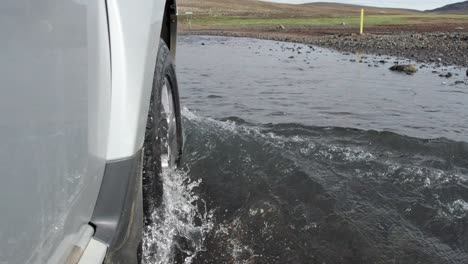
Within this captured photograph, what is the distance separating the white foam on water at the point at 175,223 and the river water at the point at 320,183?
12mm

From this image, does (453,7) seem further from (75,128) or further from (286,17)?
(75,128)

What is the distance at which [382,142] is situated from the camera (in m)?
4.79

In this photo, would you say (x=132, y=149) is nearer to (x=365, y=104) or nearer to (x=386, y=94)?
(x=365, y=104)

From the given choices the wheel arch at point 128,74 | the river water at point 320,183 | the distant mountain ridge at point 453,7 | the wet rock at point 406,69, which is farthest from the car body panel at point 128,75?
the distant mountain ridge at point 453,7

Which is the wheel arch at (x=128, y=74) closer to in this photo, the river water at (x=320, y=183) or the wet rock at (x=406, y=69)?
the river water at (x=320, y=183)

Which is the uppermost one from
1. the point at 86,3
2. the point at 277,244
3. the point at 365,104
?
the point at 86,3

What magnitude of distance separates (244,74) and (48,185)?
9.40 m

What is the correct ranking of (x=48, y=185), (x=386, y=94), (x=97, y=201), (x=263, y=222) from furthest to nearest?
(x=386, y=94), (x=263, y=222), (x=97, y=201), (x=48, y=185)

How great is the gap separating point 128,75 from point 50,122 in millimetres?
552

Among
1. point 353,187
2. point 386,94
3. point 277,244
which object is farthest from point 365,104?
point 277,244

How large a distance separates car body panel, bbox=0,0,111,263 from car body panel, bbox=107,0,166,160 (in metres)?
0.05

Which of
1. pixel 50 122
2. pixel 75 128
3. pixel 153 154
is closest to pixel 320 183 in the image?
pixel 153 154

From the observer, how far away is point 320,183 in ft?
11.8

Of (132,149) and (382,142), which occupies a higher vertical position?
(132,149)
